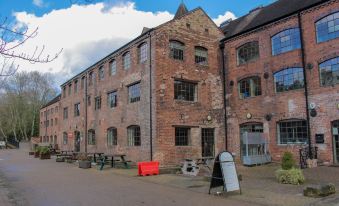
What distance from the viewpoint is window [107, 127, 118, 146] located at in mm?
25267

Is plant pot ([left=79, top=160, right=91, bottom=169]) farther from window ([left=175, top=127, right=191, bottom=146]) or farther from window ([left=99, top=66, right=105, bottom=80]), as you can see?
window ([left=99, top=66, right=105, bottom=80])

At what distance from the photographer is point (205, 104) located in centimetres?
2228

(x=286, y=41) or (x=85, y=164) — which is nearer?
(x=286, y=41)

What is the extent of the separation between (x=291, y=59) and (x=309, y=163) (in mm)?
5883

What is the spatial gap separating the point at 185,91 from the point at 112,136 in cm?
739

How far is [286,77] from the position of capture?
19.5 m

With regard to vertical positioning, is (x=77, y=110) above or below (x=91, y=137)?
above

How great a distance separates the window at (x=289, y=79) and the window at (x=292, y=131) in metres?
1.92

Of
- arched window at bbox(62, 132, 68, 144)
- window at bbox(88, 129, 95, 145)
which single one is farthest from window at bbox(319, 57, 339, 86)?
arched window at bbox(62, 132, 68, 144)

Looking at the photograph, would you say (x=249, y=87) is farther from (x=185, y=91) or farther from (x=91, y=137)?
(x=91, y=137)

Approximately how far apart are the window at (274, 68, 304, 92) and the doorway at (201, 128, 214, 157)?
16.8 feet

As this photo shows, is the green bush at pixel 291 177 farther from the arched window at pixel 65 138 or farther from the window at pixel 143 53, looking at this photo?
the arched window at pixel 65 138

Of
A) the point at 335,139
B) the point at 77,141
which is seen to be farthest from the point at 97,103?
the point at 335,139

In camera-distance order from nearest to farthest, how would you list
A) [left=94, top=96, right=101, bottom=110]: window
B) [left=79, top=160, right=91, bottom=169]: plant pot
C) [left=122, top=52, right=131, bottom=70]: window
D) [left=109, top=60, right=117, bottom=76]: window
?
1. [left=79, top=160, right=91, bottom=169]: plant pot
2. [left=122, top=52, right=131, bottom=70]: window
3. [left=109, top=60, right=117, bottom=76]: window
4. [left=94, top=96, right=101, bottom=110]: window
